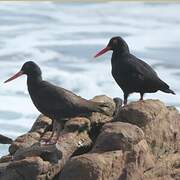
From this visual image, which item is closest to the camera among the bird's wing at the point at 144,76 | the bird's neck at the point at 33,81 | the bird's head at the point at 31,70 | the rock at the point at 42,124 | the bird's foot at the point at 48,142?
the bird's foot at the point at 48,142

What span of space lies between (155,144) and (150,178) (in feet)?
4.42

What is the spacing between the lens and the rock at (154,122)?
18.0 meters

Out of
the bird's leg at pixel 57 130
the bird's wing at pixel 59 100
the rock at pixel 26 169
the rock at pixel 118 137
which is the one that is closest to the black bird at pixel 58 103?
the bird's wing at pixel 59 100

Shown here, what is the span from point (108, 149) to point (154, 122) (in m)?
1.73

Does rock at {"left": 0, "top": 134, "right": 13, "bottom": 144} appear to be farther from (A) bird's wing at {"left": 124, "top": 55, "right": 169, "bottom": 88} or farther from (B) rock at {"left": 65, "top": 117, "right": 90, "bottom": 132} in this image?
(A) bird's wing at {"left": 124, "top": 55, "right": 169, "bottom": 88}

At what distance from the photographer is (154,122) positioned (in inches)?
715

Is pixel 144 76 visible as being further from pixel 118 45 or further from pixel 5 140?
pixel 5 140

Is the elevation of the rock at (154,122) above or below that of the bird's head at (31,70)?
below

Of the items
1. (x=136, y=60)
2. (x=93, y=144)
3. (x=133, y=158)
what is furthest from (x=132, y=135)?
(x=136, y=60)

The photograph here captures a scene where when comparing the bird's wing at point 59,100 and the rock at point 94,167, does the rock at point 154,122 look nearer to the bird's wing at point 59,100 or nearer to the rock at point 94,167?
the bird's wing at point 59,100

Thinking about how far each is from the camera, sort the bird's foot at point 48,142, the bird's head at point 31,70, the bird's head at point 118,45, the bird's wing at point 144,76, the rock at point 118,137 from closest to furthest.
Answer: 1. the rock at point 118,137
2. the bird's foot at point 48,142
3. the bird's head at point 31,70
4. the bird's wing at point 144,76
5. the bird's head at point 118,45

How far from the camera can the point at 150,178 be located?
17.0 metres

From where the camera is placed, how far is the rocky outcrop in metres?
16.5

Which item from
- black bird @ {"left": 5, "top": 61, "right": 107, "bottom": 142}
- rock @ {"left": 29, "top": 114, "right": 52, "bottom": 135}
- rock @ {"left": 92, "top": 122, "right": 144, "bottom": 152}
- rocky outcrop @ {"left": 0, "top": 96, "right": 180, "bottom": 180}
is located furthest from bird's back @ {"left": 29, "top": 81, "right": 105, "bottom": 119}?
rock @ {"left": 92, "top": 122, "right": 144, "bottom": 152}
